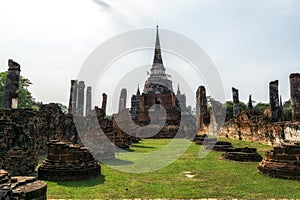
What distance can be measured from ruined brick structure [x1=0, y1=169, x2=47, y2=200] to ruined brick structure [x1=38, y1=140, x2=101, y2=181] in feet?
7.37

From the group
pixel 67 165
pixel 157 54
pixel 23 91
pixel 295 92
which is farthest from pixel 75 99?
pixel 67 165

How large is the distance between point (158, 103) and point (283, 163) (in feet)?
110

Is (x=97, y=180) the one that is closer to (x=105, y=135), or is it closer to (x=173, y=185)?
(x=173, y=185)

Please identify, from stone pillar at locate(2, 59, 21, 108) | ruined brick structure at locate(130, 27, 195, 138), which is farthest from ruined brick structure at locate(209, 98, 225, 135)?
stone pillar at locate(2, 59, 21, 108)

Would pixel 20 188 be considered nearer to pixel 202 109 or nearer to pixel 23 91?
pixel 202 109

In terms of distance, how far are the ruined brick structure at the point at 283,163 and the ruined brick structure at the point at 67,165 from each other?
397cm

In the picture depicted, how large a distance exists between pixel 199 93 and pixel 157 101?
42.6 ft

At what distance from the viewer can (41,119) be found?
1006cm

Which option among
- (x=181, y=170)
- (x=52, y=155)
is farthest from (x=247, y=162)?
(x=52, y=155)

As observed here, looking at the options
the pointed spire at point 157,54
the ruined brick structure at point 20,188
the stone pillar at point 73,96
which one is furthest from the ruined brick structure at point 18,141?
the pointed spire at point 157,54

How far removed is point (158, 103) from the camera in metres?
40.1

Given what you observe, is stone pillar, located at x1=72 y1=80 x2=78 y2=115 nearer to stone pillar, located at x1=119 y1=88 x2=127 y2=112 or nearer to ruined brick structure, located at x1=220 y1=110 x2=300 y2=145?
stone pillar, located at x1=119 y1=88 x2=127 y2=112

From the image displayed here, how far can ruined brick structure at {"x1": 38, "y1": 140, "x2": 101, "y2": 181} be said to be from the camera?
6.36 m

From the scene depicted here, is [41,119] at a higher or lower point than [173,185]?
higher
